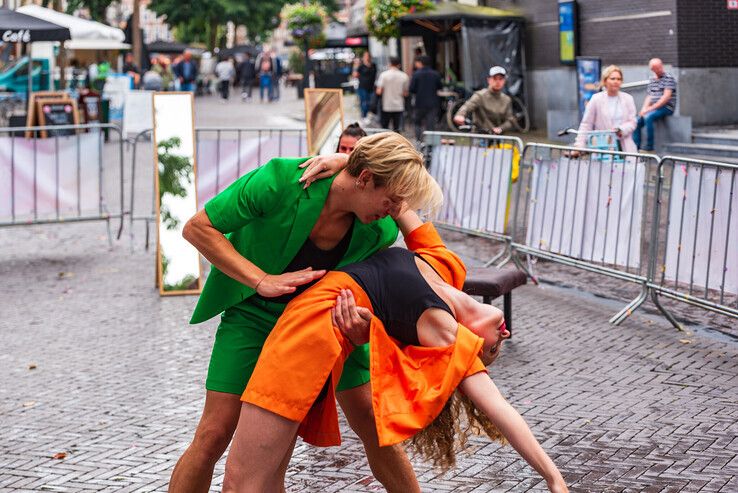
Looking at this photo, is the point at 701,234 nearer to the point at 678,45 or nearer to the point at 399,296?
the point at 399,296

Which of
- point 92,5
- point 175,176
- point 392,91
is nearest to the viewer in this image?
point 175,176

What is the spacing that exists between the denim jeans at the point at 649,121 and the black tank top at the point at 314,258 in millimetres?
15315

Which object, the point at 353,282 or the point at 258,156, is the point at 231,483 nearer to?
the point at 353,282

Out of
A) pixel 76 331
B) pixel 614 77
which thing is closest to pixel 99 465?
pixel 76 331

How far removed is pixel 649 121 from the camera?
18531 millimetres

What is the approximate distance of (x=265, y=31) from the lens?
73.1m

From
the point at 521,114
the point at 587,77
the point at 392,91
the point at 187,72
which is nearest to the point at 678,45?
the point at 587,77

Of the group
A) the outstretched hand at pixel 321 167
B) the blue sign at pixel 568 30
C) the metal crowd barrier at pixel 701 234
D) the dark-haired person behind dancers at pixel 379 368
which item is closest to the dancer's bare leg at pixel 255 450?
the dark-haired person behind dancers at pixel 379 368

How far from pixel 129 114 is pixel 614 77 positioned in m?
14.2

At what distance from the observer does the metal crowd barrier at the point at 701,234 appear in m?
7.31

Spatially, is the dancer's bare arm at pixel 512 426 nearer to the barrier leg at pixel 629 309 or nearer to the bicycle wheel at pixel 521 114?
the barrier leg at pixel 629 309

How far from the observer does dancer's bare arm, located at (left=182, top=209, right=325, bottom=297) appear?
12.0 feet

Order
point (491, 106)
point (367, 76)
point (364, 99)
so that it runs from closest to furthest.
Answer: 1. point (491, 106)
2. point (367, 76)
3. point (364, 99)

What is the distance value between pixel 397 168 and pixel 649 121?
15805 millimetres
